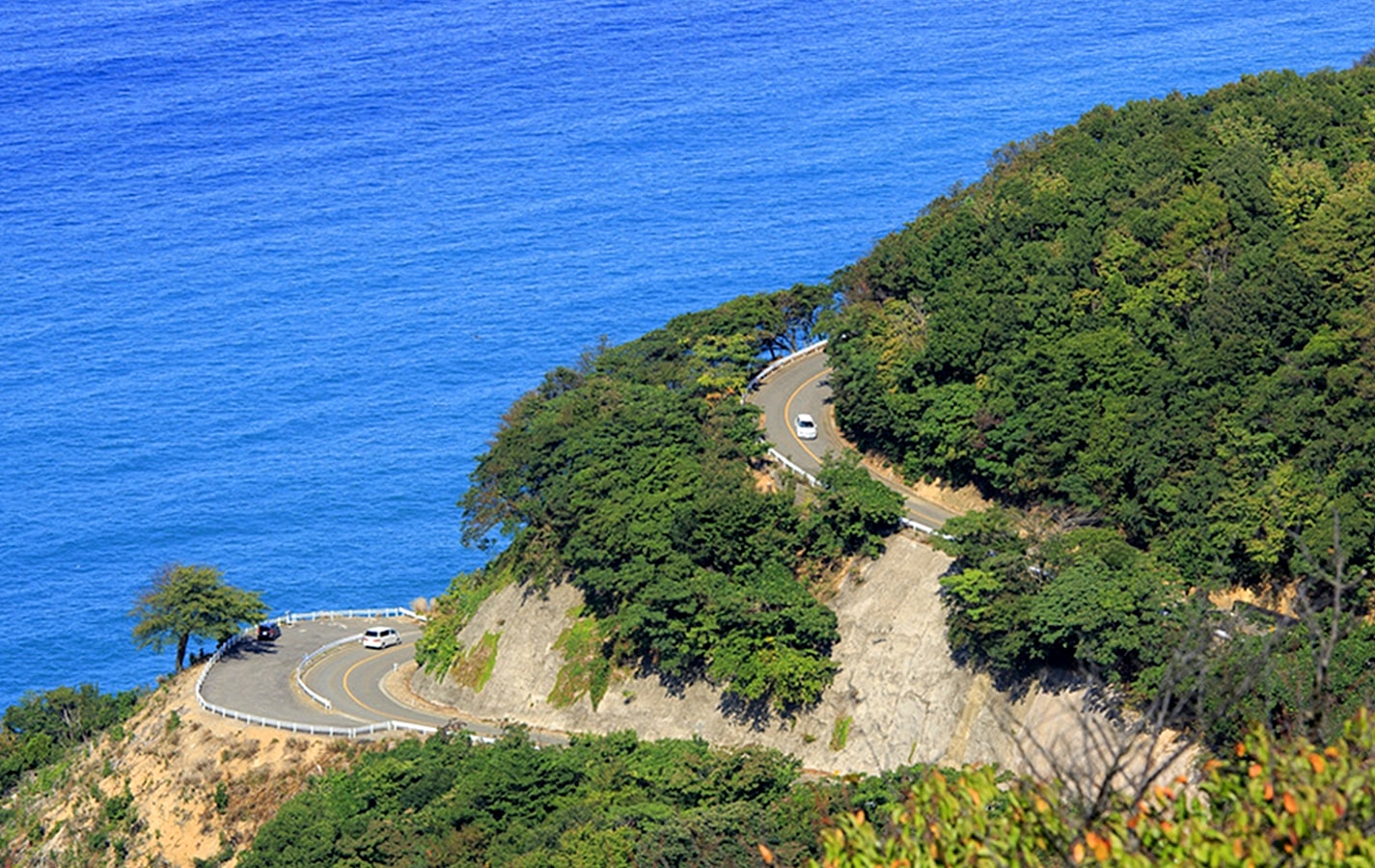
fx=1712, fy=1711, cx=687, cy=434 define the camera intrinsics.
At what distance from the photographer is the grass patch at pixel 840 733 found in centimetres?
6956

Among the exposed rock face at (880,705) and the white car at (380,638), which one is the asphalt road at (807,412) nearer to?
the exposed rock face at (880,705)

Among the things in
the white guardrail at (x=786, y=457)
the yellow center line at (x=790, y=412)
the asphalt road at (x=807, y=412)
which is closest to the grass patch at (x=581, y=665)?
the white guardrail at (x=786, y=457)

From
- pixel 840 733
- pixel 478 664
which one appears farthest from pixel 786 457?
pixel 478 664

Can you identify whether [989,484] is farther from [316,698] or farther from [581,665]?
[316,698]

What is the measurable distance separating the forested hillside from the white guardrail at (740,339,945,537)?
4083 millimetres

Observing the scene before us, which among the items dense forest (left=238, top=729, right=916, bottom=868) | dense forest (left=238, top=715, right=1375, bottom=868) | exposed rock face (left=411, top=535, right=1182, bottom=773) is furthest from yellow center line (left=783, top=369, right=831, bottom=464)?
dense forest (left=238, top=715, right=1375, bottom=868)

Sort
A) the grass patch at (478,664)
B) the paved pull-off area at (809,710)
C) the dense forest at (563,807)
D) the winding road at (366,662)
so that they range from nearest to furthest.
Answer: the dense forest at (563,807)
the paved pull-off area at (809,710)
the winding road at (366,662)
the grass patch at (478,664)

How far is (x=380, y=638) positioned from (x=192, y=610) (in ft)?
33.6

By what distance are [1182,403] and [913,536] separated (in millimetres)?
12706

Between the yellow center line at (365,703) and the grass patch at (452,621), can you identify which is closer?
the yellow center line at (365,703)

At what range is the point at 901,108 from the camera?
18588 centimetres

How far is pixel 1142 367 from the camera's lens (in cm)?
7325

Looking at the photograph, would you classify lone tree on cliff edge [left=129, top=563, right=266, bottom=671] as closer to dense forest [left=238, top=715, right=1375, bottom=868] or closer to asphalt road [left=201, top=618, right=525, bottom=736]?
asphalt road [left=201, top=618, right=525, bottom=736]

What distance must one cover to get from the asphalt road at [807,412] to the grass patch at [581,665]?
1288cm
